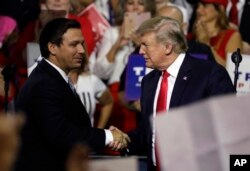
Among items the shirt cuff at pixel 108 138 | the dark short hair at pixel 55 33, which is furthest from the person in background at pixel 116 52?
the dark short hair at pixel 55 33

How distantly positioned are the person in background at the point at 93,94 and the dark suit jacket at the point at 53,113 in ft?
7.33

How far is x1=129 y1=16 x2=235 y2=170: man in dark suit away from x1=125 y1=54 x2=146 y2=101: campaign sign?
1.75m

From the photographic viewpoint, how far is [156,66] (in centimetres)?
638

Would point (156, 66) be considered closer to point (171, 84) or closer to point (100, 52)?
point (171, 84)

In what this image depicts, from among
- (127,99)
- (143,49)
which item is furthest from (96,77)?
(143,49)

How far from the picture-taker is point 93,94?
339 inches

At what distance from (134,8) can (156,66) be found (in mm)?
2722

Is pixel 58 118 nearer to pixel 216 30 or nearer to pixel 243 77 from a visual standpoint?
pixel 243 77

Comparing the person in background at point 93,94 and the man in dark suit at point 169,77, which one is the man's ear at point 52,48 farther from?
the person in background at point 93,94

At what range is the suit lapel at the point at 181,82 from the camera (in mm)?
6195

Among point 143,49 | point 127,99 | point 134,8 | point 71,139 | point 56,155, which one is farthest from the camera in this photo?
point 134,8

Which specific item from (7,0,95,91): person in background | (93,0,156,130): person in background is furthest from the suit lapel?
(7,0,95,91): person in background

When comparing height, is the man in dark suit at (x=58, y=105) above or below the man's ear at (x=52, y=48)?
below

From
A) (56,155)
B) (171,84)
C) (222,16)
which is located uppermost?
(222,16)
